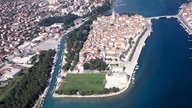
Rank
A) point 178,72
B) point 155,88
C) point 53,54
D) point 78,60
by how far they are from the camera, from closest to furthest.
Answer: point 155,88 → point 178,72 → point 78,60 → point 53,54

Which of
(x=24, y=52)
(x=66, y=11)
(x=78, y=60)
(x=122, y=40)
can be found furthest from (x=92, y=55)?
(x=66, y=11)

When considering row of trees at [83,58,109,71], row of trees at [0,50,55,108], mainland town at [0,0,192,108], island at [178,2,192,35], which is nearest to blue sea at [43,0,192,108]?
island at [178,2,192,35]

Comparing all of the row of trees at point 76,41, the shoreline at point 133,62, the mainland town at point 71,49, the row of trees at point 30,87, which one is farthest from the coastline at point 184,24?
the row of trees at point 30,87

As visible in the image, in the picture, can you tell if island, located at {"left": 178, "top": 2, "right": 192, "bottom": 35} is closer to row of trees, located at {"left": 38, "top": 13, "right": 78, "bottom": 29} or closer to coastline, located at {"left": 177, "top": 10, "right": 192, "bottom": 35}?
coastline, located at {"left": 177, "top": 10, "right": 192, "bottom": 35}

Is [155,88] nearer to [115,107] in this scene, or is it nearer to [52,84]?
[115,107]

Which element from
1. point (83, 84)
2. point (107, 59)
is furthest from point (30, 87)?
point (107, 59)

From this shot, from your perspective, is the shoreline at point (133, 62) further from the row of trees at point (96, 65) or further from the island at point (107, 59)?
the row of trees at point (96, 65)
